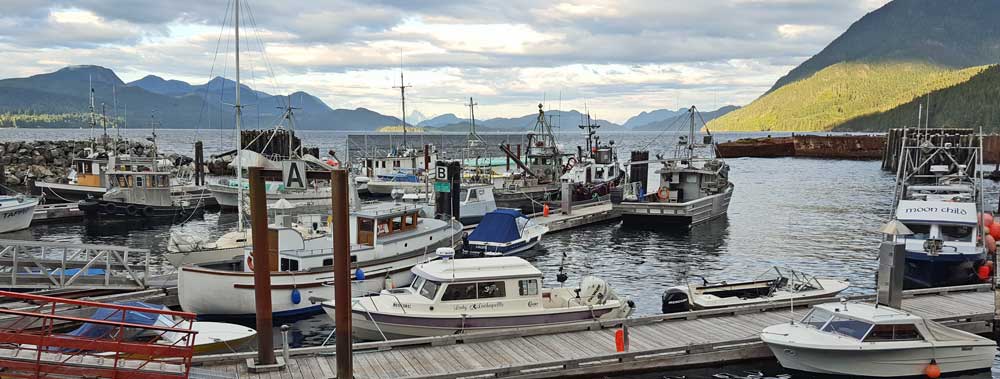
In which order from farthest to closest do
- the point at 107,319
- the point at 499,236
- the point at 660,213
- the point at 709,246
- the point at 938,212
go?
the point at 660,213 < the point at 709,246 < the point at 499,236 < the point at 938,212 < the point at 107,319

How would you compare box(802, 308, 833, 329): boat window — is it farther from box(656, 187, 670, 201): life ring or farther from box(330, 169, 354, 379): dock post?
box(656, 187, 670, 201): life ring

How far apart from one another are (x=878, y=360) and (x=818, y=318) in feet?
5.33

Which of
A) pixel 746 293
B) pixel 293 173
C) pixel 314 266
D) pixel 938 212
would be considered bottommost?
pixel 746 293

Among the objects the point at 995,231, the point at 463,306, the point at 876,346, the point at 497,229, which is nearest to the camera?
the point at 876,346

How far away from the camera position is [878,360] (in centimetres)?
1772

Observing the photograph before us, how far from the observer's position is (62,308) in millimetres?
20766

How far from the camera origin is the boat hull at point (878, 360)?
17.7 meters

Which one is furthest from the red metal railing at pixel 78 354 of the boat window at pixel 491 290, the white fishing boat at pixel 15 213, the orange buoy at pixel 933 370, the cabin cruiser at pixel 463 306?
the white fishing boat at pixel 15 213

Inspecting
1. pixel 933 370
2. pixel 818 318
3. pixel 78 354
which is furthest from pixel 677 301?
pixel 78 354

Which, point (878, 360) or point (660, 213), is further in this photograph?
point (660, 213)

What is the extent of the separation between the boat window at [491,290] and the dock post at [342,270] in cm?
578

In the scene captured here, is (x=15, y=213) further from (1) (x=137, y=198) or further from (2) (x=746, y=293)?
(2) (x=746, y=293)

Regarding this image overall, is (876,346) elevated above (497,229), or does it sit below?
below

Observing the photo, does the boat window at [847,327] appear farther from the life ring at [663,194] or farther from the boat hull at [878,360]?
the life ring at [663,194]
